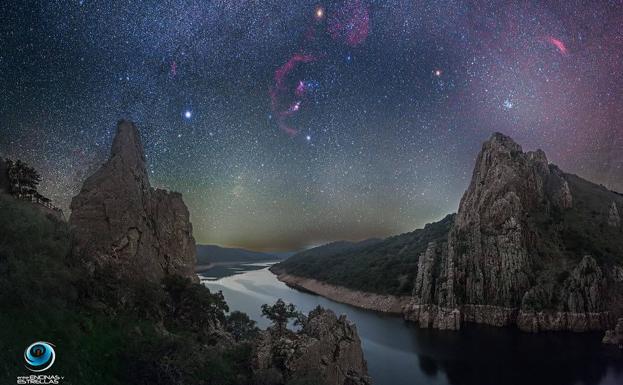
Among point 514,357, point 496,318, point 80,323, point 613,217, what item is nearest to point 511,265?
point 496,318

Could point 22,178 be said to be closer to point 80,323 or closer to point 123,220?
point 123,220

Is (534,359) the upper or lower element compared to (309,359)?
lower

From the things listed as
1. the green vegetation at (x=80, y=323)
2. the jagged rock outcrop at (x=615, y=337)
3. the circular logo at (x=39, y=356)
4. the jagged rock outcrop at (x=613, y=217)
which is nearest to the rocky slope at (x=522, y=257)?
the jagged rock outcrop at (x=613, y=217)

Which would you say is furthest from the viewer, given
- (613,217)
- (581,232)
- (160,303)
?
(613,217)

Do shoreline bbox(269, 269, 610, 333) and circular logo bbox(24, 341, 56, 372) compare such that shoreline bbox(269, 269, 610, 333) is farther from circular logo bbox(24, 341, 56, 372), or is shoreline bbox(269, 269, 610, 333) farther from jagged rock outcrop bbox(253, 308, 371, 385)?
circular logo bbox(24, 341, 56, 372)

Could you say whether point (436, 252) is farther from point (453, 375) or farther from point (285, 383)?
point (285, 383)

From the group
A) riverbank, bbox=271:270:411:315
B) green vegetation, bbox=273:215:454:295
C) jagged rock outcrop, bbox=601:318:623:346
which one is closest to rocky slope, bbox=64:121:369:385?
jagged rock outcrop, bbox=601:318:623:346

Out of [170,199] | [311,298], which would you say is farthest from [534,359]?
[311,298]

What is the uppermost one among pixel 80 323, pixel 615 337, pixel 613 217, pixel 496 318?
pixel 613 217
